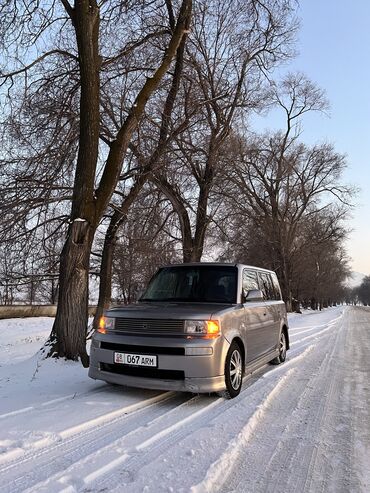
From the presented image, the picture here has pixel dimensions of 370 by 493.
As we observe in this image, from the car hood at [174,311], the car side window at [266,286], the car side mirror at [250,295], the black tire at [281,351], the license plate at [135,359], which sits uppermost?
the car side window at [266,286]

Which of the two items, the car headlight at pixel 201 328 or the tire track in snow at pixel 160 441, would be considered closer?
the tire track in snow at pixel 160 441

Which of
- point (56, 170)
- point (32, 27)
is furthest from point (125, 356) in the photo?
point (32, 27)

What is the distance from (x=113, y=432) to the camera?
14.4 ft

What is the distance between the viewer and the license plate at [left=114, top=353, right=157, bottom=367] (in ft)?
18.1

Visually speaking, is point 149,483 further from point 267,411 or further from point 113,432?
point 267,411

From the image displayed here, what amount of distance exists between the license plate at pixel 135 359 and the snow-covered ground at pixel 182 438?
1.52 feet

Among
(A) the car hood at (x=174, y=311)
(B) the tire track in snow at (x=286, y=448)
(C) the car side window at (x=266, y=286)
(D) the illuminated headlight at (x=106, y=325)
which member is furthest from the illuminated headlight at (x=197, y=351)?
(C) the car side window at (x=266, y=286)

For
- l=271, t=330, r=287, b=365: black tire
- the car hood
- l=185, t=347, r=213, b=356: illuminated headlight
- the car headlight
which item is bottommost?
l=271, t=330, r=287, b=365: black tire

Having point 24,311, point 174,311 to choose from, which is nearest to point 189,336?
point 174,311

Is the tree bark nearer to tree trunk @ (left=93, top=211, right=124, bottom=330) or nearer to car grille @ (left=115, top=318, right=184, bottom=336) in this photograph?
car grille @ (left=115, top=318, right=184, bottom=336)

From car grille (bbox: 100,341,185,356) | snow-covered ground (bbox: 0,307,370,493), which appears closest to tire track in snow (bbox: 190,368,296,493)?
snow-covered ground (bbox: 0,307,370,493)

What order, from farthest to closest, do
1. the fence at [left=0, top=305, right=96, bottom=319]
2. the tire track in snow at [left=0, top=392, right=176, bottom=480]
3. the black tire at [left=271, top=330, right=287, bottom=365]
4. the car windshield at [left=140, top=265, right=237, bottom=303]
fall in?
the fence at [left=0, top=305, right=96, bottom=319] → the black tire at [left=271, top=330, right=287, bottom=365] → the car windshield at [left=140, top=265, right=237, bottom=303] → the tire track in snow at [left=0, top=392, right=176, bottom=480]

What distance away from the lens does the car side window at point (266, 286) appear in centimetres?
837

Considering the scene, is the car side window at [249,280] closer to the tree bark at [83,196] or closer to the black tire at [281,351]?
the black tire at [281,351]
